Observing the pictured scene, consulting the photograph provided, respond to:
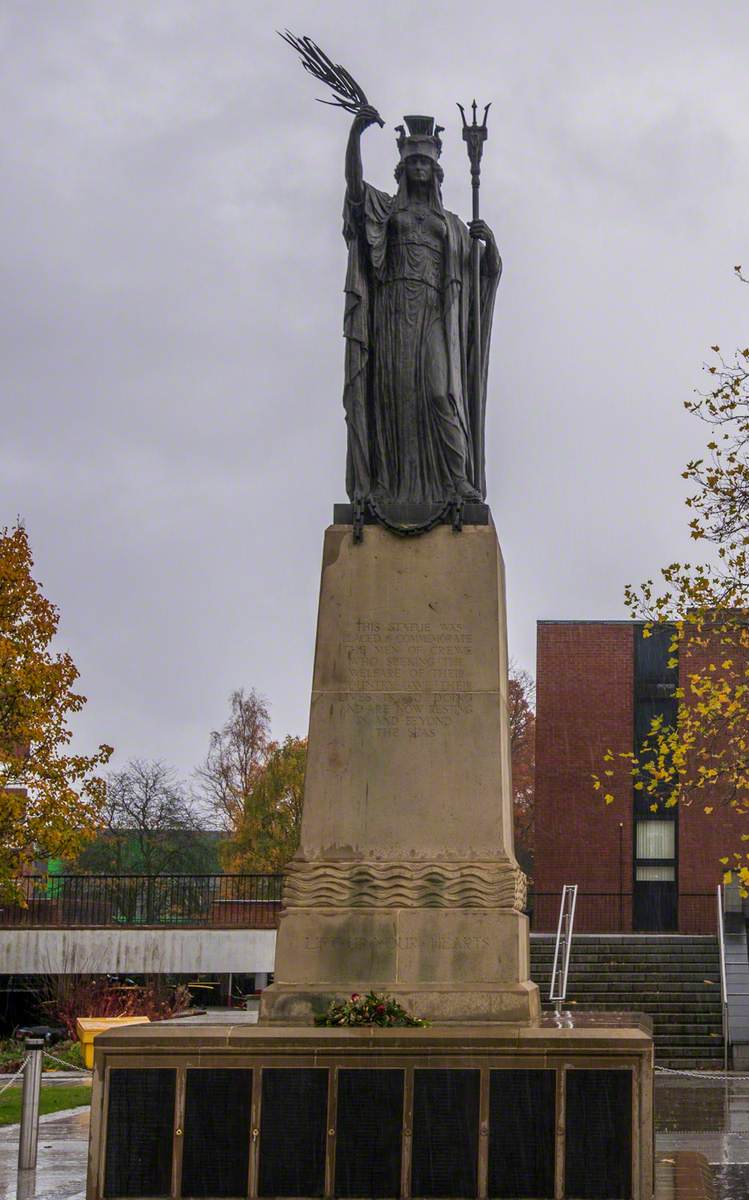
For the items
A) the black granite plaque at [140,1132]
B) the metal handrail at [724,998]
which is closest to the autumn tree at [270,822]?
the metal handrail at [724,998]

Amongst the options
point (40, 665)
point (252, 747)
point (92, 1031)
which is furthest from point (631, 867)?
point (252, 747)

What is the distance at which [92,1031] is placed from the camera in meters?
21.0

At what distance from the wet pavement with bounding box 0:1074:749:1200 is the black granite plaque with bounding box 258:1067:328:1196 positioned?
1.62 meters

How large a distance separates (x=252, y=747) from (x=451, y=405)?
57.9m

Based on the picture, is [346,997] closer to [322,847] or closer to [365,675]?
[322,847]

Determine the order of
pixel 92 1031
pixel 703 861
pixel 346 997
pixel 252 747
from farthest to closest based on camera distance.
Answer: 1. pixel 252 747
2. pixel 703 861
3. pixel 92 1031
4. pixel 346 997

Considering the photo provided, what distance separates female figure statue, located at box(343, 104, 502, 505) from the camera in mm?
12141

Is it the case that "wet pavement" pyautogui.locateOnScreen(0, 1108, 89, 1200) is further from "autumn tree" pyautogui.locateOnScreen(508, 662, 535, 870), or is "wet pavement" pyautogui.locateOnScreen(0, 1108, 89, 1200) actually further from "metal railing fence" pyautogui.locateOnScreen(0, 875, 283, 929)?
"autumn tree" pyautogui.locateOnScreen(508, 662, 535, 870)

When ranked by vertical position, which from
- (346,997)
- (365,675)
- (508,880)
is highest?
(365,675)

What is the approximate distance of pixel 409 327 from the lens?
1232 centimetres

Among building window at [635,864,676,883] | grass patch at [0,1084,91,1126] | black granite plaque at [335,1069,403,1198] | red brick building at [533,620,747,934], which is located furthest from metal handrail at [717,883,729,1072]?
black granite plaque at [335,1069,403,1198]

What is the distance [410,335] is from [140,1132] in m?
6.28

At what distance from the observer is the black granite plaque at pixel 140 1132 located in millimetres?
9305

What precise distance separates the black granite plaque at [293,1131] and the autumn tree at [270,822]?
47804 millimetres
